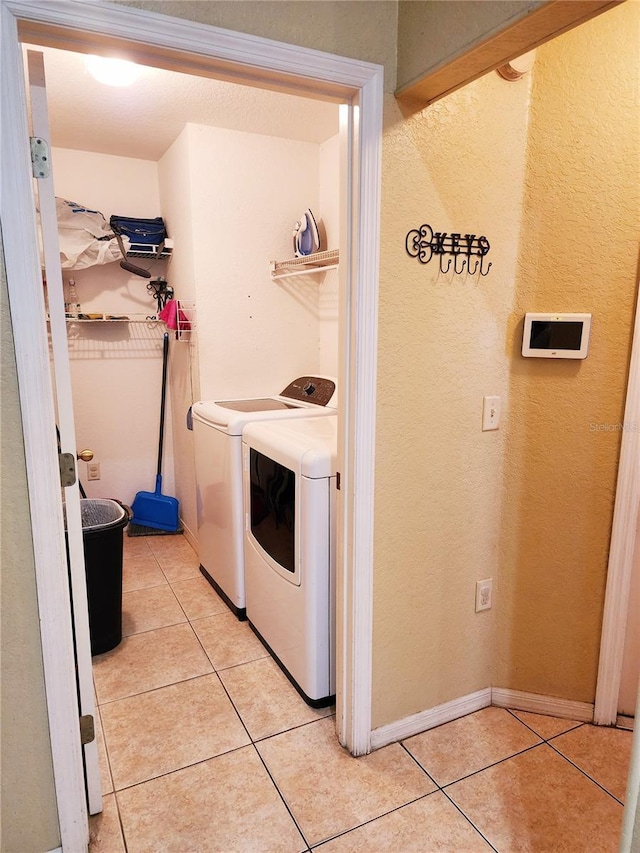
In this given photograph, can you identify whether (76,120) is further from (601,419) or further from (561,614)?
(561,614)

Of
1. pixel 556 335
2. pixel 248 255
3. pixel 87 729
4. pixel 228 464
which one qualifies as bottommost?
pixel 87 729

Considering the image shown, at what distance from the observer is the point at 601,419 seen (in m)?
1.80

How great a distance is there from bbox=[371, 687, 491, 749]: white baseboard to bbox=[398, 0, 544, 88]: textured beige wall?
78.3 inches

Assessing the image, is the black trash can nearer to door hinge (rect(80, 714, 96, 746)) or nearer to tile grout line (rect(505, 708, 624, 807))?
door hinge (rect(80, 714, 96, 746))

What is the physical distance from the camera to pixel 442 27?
1331 millimetres

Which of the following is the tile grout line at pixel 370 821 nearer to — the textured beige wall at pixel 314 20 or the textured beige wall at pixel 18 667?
the textured beige wall at pixel 18 667

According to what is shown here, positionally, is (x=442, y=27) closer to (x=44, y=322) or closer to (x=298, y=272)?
(x=44, y=322)

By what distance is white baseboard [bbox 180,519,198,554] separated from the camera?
138 inches

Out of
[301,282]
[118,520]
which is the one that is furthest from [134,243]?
[118,520]

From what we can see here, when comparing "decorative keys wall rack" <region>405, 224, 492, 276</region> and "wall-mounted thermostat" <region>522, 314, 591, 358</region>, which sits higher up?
"decorative keys wall rack" <region>405, 224, 492, 276</region>

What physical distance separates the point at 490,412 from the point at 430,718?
110cm

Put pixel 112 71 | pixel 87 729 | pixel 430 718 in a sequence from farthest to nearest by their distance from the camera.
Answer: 1. pixel 112 71
2. pixel 430 718
3. pixel 87 729

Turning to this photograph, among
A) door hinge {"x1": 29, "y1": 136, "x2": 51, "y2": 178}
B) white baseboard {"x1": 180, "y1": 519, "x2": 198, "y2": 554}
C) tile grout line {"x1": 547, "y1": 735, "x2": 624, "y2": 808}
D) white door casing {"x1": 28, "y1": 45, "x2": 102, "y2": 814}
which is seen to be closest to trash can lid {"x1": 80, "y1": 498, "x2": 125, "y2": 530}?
white baseboard {"x1": 180, "y1": 519, "x2": 198, "y2": 554}

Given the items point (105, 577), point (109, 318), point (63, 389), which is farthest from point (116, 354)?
point (63, 389)
